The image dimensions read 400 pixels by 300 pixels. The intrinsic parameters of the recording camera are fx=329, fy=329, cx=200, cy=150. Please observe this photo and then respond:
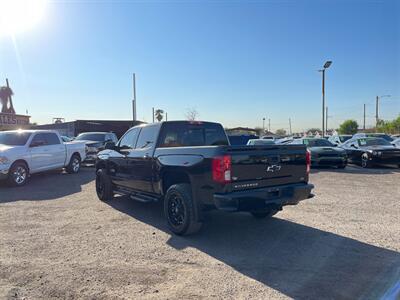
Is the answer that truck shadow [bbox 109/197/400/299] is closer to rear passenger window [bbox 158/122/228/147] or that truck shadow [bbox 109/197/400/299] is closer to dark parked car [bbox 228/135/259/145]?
rear passenger window [bbox 158/122/228/147]

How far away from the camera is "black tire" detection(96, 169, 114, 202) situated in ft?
26.5

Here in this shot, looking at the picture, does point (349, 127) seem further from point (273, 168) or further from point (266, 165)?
point (266, 165)

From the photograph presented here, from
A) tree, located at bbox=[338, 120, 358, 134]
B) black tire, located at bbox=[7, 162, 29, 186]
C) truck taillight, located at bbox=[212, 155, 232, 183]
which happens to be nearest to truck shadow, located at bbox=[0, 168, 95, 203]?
black tire, located at bbox=[7, 162, 29, 186]

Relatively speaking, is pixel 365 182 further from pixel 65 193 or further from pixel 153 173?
pixel 65 193

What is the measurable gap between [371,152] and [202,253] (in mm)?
12691

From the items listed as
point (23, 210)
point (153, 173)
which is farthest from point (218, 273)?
point (23, 210)

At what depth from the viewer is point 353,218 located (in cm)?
630

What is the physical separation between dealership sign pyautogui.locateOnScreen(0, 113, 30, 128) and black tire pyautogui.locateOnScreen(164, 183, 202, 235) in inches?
1921

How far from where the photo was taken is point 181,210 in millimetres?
5312

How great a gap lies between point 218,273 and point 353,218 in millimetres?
3582

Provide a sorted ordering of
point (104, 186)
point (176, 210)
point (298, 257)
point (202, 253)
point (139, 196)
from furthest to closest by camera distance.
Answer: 1. point (104, 186)
2. point (139, 196)
3. point (176, 210)
4. point (202, 253)
5. point (298, 257)

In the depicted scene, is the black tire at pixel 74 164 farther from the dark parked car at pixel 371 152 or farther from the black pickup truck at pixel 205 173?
the dark parked car at pixel 371 152

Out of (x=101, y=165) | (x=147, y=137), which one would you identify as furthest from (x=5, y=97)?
(x=147, y=137)

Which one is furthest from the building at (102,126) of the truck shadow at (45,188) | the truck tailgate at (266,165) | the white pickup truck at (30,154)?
the truck tailgate at (266,165)
